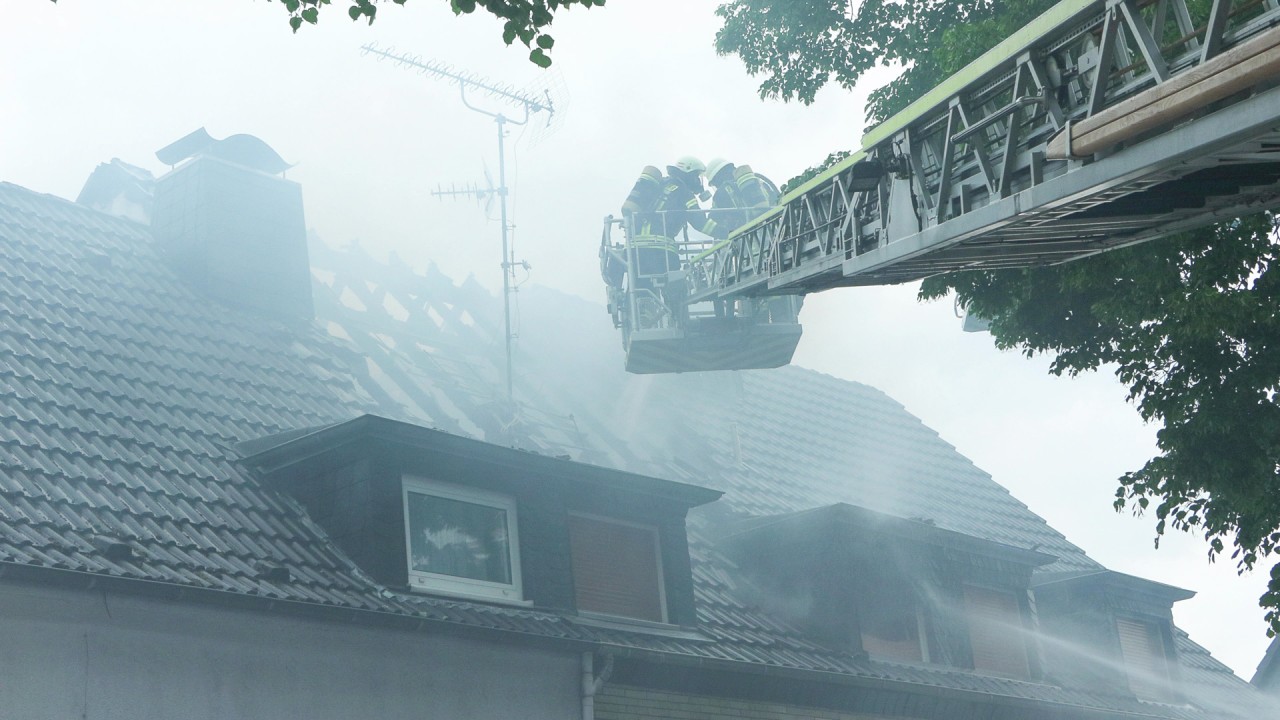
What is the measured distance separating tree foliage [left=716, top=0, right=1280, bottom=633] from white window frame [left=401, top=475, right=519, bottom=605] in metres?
4.14

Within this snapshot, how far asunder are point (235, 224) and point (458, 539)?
19.0 feet

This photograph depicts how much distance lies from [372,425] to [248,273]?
4919 millimetres

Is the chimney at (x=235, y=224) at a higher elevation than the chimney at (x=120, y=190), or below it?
below

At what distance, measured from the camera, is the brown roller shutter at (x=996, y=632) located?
1745cm

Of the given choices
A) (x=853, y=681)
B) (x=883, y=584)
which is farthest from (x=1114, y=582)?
(x=853, y=681)

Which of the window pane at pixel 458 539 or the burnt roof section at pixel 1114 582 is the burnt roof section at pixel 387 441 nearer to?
the window pane at pixel 458 539

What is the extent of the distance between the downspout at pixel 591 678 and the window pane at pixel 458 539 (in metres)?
1.05

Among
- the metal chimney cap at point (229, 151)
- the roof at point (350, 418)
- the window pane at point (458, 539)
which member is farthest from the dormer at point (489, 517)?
the metal chimney cap at point (229, 151)

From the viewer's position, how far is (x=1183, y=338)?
931 centimetres

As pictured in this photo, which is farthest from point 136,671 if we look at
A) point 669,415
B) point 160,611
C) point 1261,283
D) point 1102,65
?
point 669,415

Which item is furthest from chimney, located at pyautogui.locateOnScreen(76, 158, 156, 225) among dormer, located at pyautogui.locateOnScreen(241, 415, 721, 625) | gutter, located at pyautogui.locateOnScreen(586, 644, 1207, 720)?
gutter, located at pyautogui.locateOnScreen(586, 644, 1207, 720)

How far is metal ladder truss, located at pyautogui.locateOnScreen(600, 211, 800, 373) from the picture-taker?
15.4 m

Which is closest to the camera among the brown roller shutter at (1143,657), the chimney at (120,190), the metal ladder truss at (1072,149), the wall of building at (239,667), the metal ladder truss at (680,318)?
the metal ladder truss at (1072,149)

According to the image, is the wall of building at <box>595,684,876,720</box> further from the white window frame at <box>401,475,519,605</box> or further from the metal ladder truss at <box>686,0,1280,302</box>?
the metal ladder truss at <box>686,0,1280,302</box>
